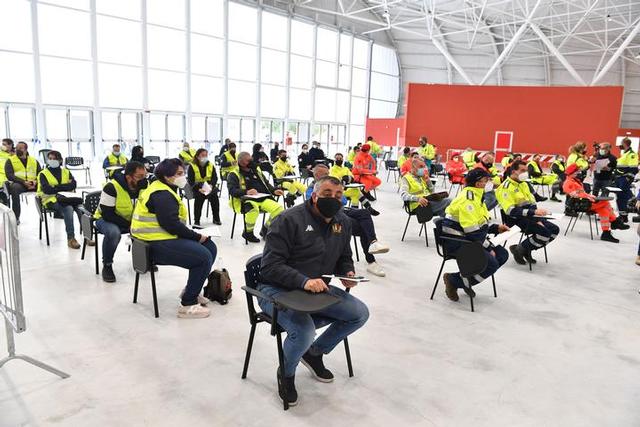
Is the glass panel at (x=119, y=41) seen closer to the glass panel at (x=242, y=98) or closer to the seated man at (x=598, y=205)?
the glass panel at (x=242, y=98)

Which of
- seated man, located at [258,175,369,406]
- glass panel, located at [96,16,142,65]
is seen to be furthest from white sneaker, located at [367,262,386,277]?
glass panel, located at [96,16,142,65]

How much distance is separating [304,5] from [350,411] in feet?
68.5

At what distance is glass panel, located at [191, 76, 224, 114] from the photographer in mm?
18141

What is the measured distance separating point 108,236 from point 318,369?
2686 mm

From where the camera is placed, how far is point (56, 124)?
50.1 ft

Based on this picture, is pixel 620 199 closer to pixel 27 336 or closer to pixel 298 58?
pixel 27 336

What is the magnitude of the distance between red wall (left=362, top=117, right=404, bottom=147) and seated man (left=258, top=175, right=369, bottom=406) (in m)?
20.7

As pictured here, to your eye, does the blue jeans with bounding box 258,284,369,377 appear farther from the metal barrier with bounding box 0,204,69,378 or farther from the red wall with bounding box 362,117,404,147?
the red wall with bounding box 362,117,404,147

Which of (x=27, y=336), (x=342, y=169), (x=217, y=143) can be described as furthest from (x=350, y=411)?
(x=217, y=143)

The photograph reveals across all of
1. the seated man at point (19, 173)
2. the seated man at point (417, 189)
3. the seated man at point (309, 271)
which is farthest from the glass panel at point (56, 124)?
the seated man at point (309, 271)

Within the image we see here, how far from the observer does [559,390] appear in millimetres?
3035

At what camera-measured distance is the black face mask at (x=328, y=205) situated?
275cm

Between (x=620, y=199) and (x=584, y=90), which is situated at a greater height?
(x=584, y=90)

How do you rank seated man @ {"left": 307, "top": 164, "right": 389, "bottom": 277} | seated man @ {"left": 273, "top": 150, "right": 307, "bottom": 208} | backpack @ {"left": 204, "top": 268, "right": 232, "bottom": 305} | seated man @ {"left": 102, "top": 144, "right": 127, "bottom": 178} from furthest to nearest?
seated man @ {"left": 102, "top": 144, "right": 127, "bottom": 178} → seated man @ {"left": 273, "top": 150, "right": 307, "bottom": 208} → seated man @ {"left": 307, "top": 164, "right": 389, "bottom": 277} → backpack @ {"left": 204, "top": 268, "right": 232, "bottom": 305}
